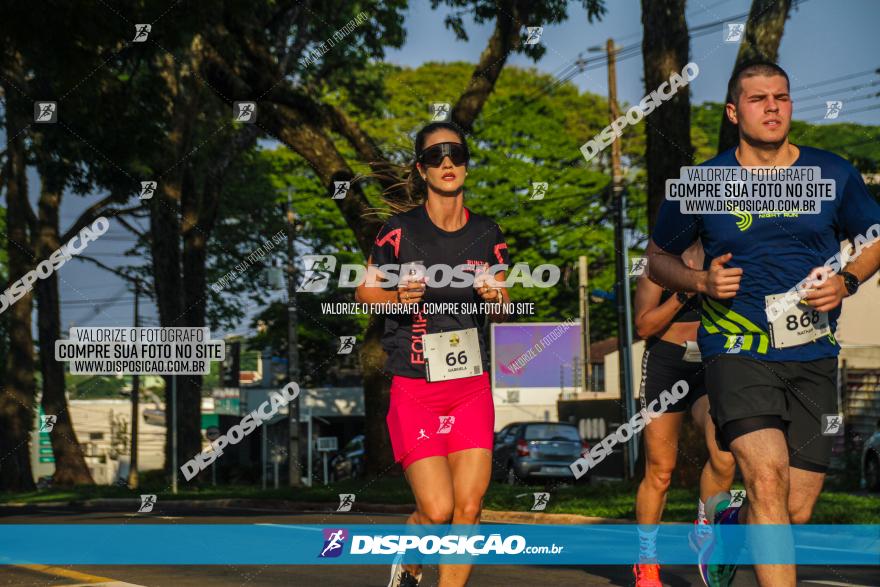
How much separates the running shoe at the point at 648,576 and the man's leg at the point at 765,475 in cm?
179

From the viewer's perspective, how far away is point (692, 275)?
228 inches

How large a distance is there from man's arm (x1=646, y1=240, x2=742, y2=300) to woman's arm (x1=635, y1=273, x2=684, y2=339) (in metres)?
0.44

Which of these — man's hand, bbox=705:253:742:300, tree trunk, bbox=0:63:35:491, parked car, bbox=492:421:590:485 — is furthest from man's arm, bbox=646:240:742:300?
tree trunk, bbox=0:63:35:491

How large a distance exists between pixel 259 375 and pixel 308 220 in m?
35.8

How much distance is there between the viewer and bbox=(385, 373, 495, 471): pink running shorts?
6145 mm

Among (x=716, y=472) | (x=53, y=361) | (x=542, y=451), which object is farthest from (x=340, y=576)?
(x=53, y=361)

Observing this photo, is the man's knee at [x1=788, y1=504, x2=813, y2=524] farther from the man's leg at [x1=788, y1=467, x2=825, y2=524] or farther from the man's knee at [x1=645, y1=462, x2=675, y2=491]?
the man's knee at [x1=645, y1=462, x2=675, y2=491]

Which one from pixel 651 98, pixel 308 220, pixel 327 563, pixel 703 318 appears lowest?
pixel 327 563

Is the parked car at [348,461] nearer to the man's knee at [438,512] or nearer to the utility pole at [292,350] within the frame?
the utility pole at [292,350]

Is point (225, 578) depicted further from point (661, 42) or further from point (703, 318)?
point (661, 42)

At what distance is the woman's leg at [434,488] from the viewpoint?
6.11 meters

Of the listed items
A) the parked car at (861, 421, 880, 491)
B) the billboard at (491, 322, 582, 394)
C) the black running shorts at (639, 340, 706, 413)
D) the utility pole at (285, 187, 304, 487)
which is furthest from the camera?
the billboard at (491, 322, 582, 394)

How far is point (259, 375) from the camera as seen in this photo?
263 ft

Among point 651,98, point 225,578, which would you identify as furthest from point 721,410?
point 651,98
